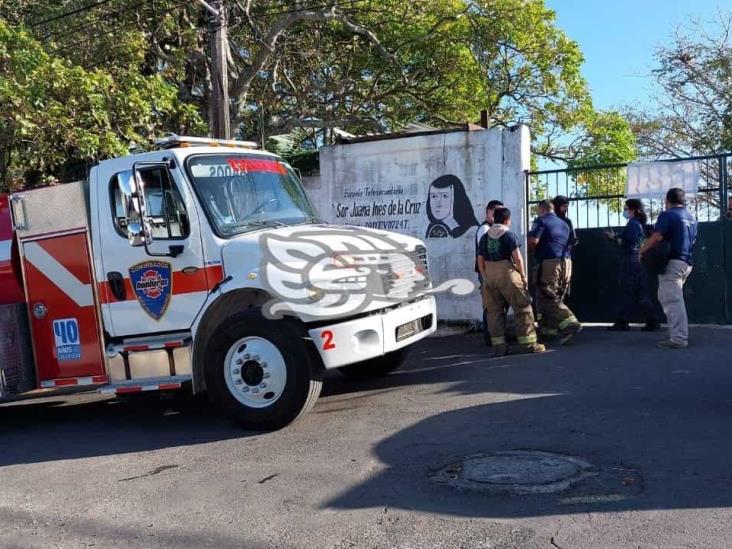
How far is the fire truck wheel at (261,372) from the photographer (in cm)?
613

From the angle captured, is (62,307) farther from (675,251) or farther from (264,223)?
(675,251)

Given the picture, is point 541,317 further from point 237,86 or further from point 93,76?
point 237,86

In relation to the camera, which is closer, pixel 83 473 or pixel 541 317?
pixel 83 473

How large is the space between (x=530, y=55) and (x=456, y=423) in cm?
1582

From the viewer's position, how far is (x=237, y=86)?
16.9 metres

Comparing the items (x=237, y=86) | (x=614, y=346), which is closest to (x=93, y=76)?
(x=237, y=86)

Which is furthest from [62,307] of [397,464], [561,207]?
[561,207]

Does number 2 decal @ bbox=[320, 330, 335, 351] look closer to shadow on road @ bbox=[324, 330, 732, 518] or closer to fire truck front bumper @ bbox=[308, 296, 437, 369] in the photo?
fire truck front bumper @ bbox=[308, 296, 437, 369]

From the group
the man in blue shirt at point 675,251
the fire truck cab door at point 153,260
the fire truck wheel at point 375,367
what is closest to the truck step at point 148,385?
the fire truck cab door at point 153,260

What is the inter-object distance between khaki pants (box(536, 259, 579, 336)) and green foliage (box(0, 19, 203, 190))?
726 centimetres

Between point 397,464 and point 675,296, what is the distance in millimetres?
5064

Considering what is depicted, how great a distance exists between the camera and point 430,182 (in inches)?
452

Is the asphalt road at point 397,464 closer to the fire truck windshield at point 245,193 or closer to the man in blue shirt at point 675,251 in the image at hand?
the man in blue shirt at point 675,251

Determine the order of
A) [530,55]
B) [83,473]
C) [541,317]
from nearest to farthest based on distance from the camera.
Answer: [83,473], [541,317], [530,55]
